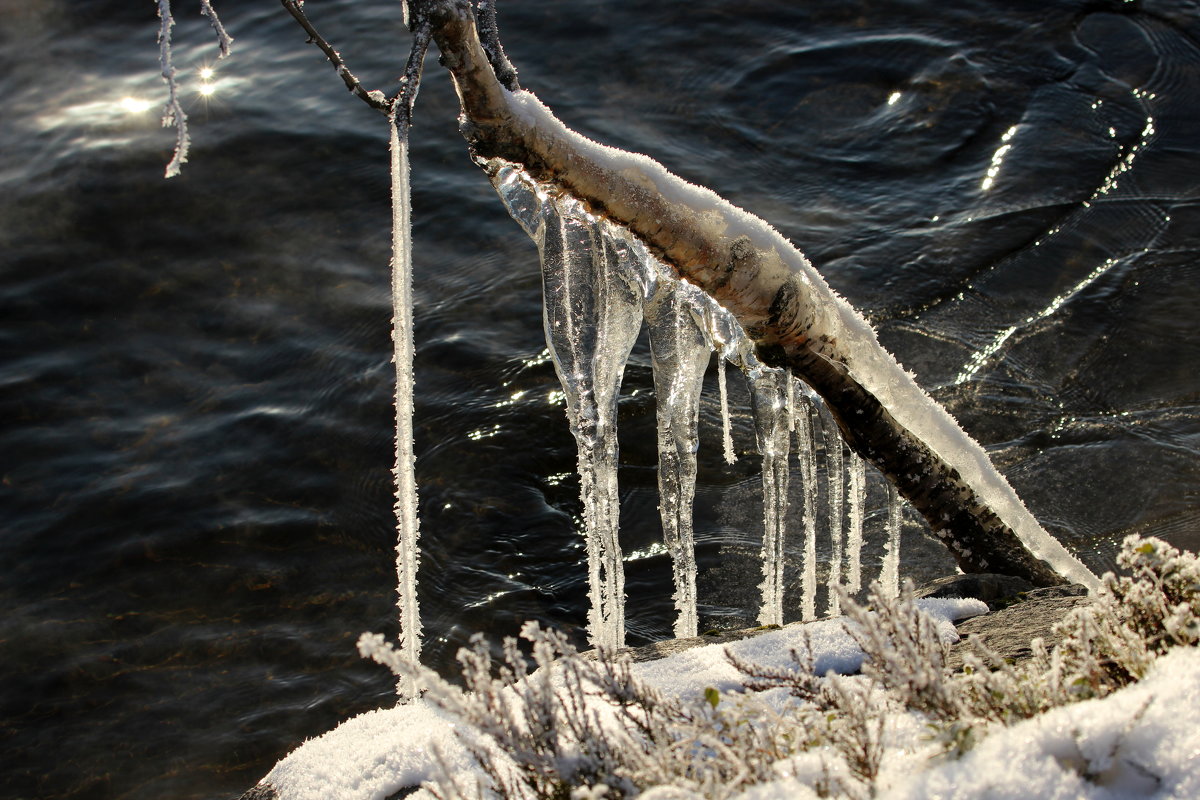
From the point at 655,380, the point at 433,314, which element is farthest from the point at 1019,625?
the point at 433,314

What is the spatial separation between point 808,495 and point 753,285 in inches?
65.2

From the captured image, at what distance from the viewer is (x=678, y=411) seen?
4.20 metres

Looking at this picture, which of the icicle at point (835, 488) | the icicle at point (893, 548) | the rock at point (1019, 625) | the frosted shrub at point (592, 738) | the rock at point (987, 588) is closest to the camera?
the frosted shrub at point (592, 738)

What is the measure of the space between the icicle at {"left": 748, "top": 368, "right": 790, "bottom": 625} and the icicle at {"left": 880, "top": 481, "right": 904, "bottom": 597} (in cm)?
48

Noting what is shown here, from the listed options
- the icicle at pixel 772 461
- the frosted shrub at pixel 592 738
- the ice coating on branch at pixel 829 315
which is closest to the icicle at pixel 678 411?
the icicle at pixel 772 461

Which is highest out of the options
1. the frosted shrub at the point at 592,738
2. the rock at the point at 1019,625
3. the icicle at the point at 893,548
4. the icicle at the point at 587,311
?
the icicle at the point at 587,311

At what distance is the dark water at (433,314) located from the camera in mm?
5168

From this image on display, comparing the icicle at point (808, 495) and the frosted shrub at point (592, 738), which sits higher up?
the frosted shrub at point (592, 738)

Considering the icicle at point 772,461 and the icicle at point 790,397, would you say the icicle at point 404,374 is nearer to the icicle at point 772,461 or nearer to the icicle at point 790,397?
the icicle at point 772,461

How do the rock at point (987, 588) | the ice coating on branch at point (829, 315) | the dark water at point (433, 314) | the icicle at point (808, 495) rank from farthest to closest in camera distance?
1. the dark water at point (433, 314)
2. the icicle at point (808, 495)
3. the rock at point (987, 588)
4. the ice coating on branch at point (829, 315)

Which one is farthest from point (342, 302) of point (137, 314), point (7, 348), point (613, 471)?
point (613, 471)

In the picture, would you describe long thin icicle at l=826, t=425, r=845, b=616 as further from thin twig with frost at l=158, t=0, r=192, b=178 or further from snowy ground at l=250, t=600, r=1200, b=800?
thin twig with frost at l=158, t=0, r=192, b=178

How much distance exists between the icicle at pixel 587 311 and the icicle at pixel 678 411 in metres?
0.13

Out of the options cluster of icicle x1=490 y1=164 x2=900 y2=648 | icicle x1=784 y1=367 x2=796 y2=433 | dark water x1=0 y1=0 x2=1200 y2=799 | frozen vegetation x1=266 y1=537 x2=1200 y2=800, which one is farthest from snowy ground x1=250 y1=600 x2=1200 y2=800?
dark water x1=0 y1=0 x2=1200 y2=799
